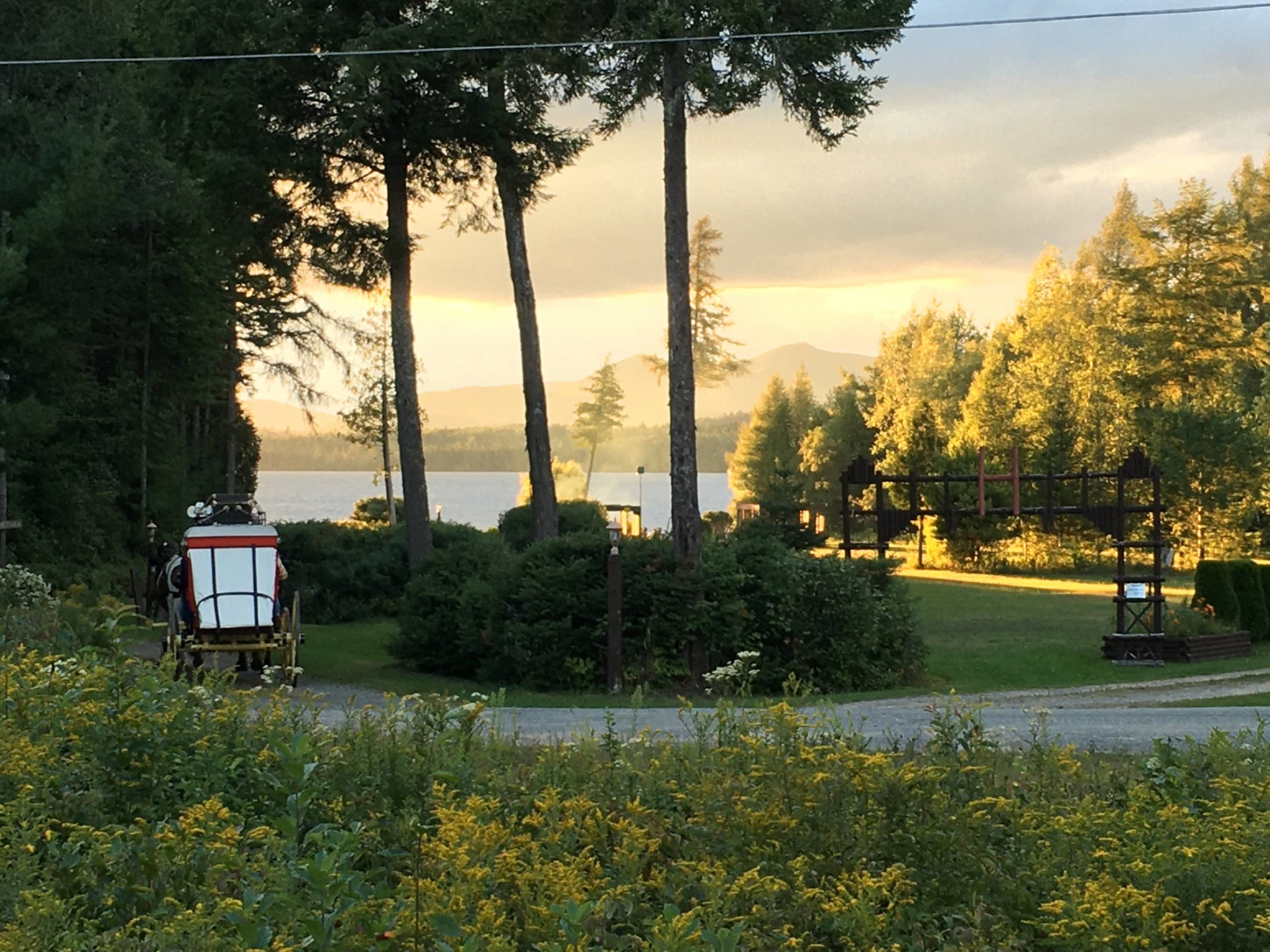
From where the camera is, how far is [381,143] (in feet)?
75.2

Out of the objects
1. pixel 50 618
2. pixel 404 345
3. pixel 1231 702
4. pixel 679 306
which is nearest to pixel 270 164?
pixel 404 345

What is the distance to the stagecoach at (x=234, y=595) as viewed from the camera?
51.1 ft

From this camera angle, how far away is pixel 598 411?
118 metres

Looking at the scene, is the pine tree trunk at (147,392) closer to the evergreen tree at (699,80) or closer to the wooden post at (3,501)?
the wooden post at (3,501)

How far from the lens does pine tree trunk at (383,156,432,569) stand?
76.4 ft

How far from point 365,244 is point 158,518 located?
29.2ft

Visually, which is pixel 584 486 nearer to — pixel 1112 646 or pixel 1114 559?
pixel 1114 559

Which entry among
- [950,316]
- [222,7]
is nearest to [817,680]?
[222,7]

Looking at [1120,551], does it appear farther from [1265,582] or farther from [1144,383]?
[1144,383]

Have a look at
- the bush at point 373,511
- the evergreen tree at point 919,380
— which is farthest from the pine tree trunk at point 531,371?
the evergreen tree at point 919,380

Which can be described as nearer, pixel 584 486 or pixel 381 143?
pixel 381 143

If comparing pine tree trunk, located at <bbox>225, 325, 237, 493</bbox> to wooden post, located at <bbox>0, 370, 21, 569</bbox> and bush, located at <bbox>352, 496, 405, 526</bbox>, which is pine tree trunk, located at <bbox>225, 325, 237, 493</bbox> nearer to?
bush, located at <bbox>352, 496, 405, 526</bbox>

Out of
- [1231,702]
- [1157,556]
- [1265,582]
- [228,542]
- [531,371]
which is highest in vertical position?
[531,371]

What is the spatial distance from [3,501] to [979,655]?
15.5 m
